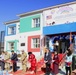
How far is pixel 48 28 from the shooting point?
27.9 meters

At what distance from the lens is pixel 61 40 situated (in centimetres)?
2753

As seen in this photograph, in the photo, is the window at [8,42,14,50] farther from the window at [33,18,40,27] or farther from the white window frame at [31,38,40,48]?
the window at [33,18,40,27]

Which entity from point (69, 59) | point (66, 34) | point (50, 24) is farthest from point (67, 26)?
point (69, 59)

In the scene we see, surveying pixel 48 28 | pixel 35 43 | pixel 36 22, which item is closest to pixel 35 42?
pixel 35 43

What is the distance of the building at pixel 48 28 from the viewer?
25.9 meters

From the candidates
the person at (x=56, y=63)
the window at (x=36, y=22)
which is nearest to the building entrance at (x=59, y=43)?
the window at (x=36, y=22)

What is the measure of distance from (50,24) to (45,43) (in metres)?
2.51

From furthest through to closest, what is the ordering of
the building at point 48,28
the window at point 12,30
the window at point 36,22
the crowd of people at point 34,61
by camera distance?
the window at point 12,30 < the window at point 36,22 < the building at point 48,28 < the crowd of people at point 34,61

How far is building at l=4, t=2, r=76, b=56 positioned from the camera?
2588cm

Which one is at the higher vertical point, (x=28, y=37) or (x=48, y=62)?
(x=28, y=37)

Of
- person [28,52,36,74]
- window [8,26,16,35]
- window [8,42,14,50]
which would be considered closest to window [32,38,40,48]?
window [8,42,14,50]

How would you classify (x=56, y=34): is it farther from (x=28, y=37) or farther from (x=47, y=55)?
(x=47, y=55)

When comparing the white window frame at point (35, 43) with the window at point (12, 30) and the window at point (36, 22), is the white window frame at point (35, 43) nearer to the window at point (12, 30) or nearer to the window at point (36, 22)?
the window at point (36, 22)

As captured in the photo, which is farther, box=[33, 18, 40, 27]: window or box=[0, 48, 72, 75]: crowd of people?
box=[33, 18, 40, 27]: window
